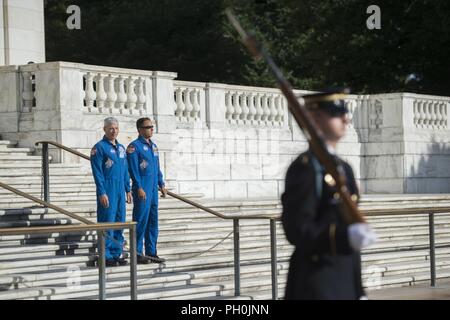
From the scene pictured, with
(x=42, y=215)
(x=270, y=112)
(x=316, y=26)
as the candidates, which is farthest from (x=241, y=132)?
(x=316, y=26)

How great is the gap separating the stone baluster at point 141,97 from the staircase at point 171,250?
6.77 ft

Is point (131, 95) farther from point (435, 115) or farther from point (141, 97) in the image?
point (435, 115)

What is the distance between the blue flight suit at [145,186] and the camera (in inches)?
521

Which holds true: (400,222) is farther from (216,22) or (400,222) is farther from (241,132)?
(216,22)

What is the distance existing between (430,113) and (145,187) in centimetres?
1372

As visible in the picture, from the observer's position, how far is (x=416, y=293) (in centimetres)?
1358

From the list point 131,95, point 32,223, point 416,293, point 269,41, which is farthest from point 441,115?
point 269,41

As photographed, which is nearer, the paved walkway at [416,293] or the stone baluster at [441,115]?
the paved walkway at [416,293]

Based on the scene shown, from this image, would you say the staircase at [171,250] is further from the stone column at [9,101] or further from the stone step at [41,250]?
the stone column at [9,101]

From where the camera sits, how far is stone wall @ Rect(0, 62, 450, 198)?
57.4 feet

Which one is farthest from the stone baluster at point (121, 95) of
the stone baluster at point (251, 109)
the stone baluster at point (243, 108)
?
the stone baluster at point (251, 109)

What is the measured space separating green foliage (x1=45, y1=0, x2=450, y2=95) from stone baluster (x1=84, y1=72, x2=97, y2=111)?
16767mm

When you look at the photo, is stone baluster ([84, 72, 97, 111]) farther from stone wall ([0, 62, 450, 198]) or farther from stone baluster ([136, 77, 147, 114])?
stone baluster ([136, 77, 147, 114])

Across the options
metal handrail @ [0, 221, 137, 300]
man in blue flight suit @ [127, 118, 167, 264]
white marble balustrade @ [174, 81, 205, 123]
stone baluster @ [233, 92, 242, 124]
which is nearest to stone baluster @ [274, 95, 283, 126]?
stone baluster @ [233, 92, 242, 124]
